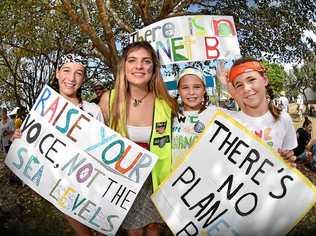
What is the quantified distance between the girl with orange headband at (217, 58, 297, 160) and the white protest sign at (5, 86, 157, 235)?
0.78m

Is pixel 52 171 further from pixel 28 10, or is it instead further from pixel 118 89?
pixel 28 10

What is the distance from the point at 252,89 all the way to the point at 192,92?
1.63 feet

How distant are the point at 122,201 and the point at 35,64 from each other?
77.5 feet

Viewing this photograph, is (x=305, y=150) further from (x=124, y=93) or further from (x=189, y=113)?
(x=124, y=93)

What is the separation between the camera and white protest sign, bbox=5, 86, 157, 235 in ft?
12.2

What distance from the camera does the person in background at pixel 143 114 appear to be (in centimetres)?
377

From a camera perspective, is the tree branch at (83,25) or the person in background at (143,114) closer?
the person in background at (143,114)

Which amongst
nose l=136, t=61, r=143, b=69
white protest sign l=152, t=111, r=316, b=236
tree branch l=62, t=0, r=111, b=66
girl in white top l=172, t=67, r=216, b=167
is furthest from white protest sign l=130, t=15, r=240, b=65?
tree branch l=62, t=0, r=111, b=66

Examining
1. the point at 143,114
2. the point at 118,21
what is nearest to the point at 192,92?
the point at 143,114

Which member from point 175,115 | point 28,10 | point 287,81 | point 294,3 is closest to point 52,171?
point 175,115

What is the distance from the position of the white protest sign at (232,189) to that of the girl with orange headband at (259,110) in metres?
0.18

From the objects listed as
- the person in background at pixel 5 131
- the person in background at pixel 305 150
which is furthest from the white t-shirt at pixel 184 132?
the person in background at pixel 5 131

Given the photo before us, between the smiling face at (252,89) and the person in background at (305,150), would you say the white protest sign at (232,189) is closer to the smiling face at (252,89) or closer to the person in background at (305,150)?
the smiling face at (252,89)

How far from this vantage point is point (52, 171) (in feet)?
12.6
